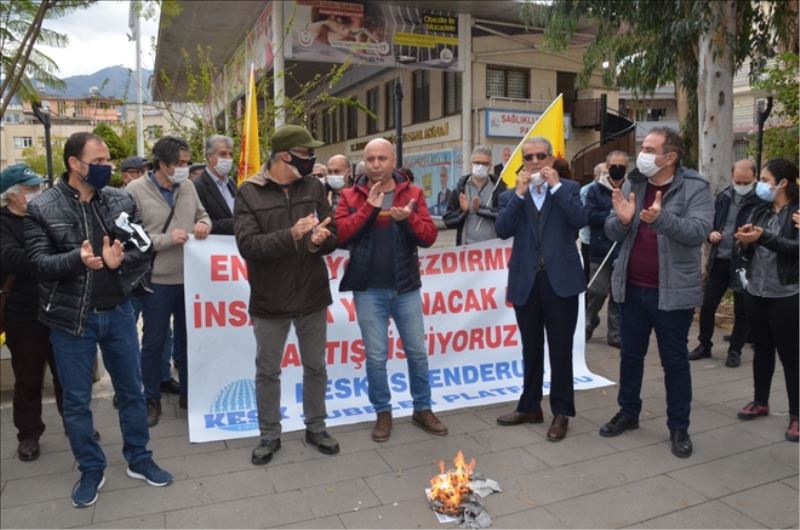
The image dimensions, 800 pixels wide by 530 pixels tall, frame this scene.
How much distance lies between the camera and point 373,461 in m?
4.33

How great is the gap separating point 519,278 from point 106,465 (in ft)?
9.92

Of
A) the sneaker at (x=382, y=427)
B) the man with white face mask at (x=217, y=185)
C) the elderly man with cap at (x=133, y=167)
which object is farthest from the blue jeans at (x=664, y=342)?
the elderly man with cap at (x=133, y=167)

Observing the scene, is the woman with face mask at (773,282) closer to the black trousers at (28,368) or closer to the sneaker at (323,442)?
the sneaker at (323,442)

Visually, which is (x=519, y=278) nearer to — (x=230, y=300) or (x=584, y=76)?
(x=230, y=300)

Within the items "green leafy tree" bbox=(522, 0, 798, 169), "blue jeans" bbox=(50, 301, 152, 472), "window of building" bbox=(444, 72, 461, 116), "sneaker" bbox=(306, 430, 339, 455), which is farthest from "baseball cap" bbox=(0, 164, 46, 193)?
"window of building" bbox=(444, 72, 461, 116)

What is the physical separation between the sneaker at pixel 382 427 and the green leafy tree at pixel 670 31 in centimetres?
697

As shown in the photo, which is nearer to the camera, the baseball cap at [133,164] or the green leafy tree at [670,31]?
the baseball cap at [133,164]

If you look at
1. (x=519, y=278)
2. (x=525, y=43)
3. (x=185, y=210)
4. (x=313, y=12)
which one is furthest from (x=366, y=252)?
(x=525, y=43)

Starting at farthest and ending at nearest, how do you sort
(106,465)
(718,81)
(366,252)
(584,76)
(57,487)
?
(584,76), (718,81), (366,252), (106,465), (57,487)

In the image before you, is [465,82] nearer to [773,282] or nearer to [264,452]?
[773,282]

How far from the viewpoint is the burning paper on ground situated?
3.50 m

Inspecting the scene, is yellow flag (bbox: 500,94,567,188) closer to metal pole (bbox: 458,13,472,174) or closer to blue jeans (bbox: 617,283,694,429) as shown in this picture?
blue jeans (bbox: 617,283,694,429)

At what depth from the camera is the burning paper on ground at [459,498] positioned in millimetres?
3498

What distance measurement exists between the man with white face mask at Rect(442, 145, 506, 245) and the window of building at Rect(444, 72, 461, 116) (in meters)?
16.3
